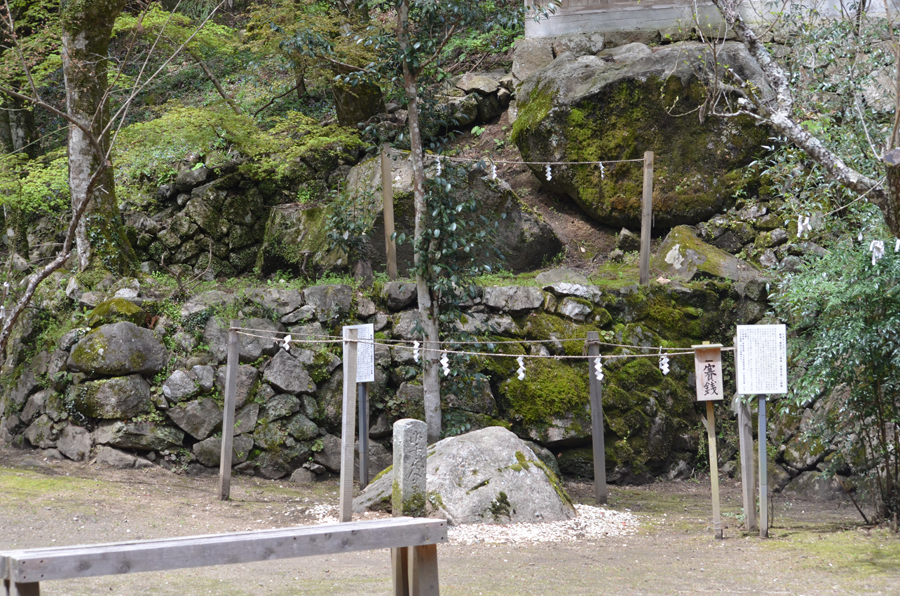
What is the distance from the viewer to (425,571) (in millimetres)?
3457

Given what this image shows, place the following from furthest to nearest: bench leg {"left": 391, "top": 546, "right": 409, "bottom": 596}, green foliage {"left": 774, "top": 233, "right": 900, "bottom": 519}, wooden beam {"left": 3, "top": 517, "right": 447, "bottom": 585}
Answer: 1. green foliage {"left": 774, "top": 233, "right": 900, "bottom": 519}
2. bench leg {"left": 391, "top": 546, "right": 409, "bottom": 596}
3. wooden beam {"left": 3, "top": 517, "right": 447, "bottom": 585}

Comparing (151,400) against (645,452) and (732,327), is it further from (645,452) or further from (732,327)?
(732,327)

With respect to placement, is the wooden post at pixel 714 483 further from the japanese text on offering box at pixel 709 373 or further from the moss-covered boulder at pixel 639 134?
the moss-covered boulder at pixel 639 134

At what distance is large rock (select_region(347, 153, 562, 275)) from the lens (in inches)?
389

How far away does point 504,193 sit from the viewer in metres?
10.3

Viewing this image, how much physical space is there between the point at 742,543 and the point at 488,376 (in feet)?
11.5

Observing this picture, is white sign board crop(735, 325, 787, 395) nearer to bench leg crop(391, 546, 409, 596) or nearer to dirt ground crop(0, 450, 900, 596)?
dirt ground crop(0, 450, 900, 596)

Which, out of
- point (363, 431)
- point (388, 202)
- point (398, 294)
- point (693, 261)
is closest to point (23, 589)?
point (363, 431)

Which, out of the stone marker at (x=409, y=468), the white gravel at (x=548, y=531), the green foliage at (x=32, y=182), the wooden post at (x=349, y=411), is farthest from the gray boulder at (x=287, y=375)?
the green foliage at (x=32, y=182)

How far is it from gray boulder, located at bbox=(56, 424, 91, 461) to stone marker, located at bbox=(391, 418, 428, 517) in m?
4.30

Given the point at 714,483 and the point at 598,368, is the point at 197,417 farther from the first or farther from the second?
the point at 714,483

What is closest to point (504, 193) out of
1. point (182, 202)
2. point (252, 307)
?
point (252, 307)

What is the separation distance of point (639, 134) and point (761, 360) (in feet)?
19.0

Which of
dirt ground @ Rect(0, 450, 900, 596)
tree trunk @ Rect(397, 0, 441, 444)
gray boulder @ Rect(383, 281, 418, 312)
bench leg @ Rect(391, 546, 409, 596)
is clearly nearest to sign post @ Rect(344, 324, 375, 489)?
dirt ground @ Rect(0, 450, 900, 596)
